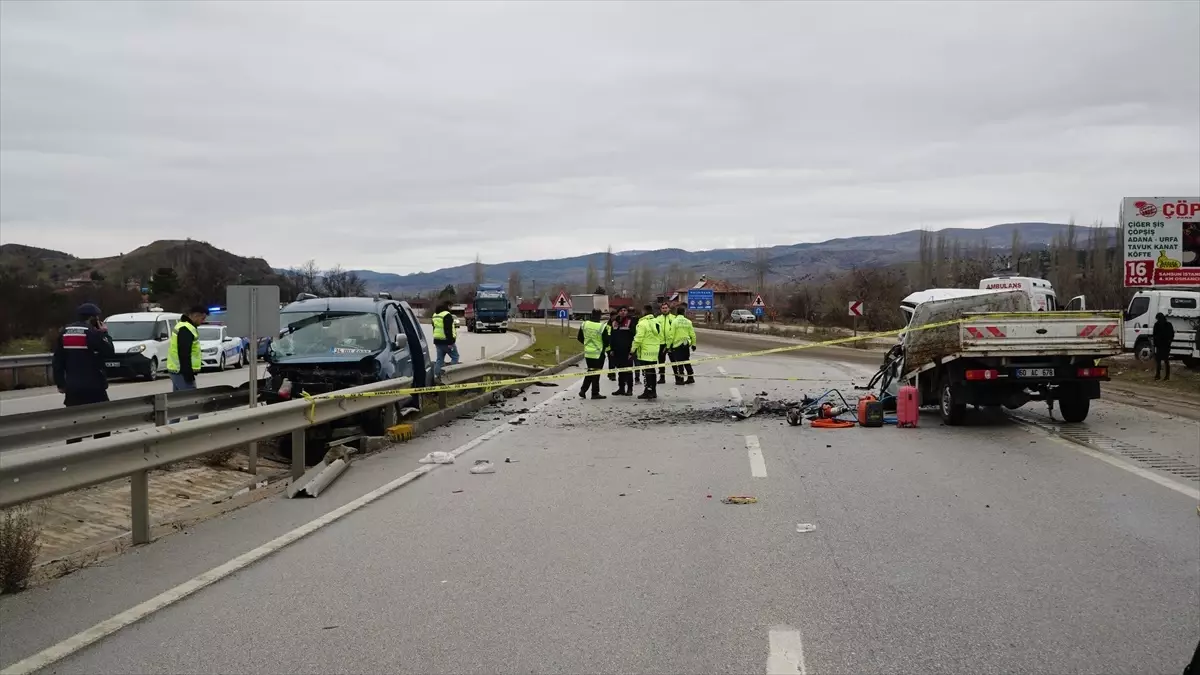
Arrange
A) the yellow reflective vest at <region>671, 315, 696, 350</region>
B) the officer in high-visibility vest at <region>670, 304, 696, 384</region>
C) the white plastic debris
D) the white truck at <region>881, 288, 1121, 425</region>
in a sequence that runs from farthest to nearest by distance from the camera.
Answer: the officer in high-visibility vest at <region>670, 304, 696, 384</region> < the yellow reflective vest at <region>671, 315, 696, 350</region> < the white truck at <region>881, 288, 1121, 425</region> < the white plastic debris

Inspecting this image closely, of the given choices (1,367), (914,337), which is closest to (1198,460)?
(914,337)

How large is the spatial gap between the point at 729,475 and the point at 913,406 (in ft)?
17.9

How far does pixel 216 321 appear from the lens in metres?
33.3

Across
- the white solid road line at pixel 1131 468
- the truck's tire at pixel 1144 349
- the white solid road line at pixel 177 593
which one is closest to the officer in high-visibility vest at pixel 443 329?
the white solid road line at pixel 1131 468

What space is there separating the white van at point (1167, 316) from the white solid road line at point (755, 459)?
2032 centimetres

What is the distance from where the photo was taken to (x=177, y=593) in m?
5.78

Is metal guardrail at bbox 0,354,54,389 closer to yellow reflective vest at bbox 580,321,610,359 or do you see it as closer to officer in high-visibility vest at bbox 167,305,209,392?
officer in high-visibility vest at bbox 167,305,209,392

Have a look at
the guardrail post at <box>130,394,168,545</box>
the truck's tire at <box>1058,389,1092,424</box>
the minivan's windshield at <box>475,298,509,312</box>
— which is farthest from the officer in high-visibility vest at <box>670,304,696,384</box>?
the minivan's windshield at <box>475,298,509,312</box>

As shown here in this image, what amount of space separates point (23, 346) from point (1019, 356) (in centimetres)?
3748

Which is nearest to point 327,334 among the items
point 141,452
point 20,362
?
point 141,452

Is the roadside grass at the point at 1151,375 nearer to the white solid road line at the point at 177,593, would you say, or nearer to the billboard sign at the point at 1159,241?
the billboard sign at the point at 1159,241

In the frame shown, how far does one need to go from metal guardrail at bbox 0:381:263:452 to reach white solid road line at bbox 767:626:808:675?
6939mm

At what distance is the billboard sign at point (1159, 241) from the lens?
90.1 ft

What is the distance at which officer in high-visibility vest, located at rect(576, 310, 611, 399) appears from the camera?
19047 mm
